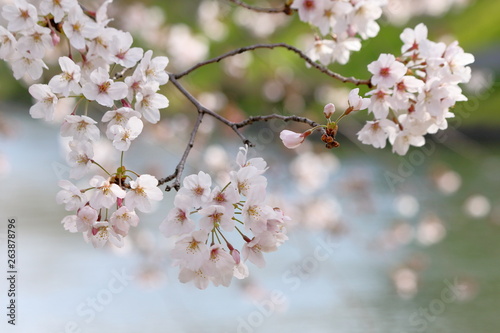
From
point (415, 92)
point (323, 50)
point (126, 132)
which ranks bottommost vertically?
point (126, 132)

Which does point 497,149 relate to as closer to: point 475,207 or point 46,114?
point 475,207

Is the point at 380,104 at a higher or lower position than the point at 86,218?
higher

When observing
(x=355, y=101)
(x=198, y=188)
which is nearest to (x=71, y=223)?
(x=198, y=188)

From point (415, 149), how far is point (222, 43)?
1707 mm

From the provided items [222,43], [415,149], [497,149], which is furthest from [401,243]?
[222,43]

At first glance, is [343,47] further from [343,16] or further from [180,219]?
[180,219]

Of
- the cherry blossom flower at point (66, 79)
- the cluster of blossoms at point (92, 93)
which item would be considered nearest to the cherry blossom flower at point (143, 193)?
the cluster of blossoms at point (92, 93)

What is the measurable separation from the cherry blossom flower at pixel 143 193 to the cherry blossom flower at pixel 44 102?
0.41 ft

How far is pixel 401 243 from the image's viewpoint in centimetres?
199

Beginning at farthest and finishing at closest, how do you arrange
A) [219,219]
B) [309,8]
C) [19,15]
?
[309,8]
[19,15]
[219,219]

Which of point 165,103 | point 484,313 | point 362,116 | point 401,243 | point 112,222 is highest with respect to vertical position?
point 362,116

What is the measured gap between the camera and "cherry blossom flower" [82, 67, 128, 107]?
0.58 meters

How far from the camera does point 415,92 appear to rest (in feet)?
2.26

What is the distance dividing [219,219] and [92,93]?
168 millimetres
